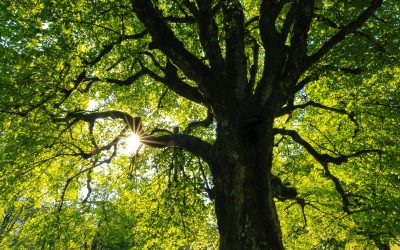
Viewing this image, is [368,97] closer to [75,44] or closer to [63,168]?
[75,44]

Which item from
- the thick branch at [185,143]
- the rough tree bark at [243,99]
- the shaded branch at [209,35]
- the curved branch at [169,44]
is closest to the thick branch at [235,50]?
the rough tree bark at [243,99]

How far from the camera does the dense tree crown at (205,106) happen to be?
299 inches

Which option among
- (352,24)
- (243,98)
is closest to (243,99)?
(243,98)

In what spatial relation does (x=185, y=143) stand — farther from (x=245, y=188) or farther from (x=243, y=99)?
(x=245, y=188)

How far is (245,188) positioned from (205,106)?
11.4 ft

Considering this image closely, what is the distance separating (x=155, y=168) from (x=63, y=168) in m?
4.87

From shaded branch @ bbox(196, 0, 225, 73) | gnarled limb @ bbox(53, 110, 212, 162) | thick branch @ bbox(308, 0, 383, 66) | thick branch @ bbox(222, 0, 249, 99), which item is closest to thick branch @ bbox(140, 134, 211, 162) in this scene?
gnarled limb @ bbox(53, 110, 212, 162)

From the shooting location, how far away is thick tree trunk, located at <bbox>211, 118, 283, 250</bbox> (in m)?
6.42

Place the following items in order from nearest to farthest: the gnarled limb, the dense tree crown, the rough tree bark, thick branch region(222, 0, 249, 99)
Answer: the rough tree bark
the dense tree crown
thick branch region(222, 0, 249, 99)
the gnarled limb

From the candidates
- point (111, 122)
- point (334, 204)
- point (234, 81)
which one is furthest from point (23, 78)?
point (334, 204)

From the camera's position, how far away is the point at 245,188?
22.6 ft

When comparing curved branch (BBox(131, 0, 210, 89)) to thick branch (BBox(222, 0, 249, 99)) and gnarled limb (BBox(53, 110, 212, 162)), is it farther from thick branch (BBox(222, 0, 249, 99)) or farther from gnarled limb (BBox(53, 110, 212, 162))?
gnarled limb (BBox(53, 110, 212, 162))

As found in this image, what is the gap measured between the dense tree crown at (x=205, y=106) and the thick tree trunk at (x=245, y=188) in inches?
1.0

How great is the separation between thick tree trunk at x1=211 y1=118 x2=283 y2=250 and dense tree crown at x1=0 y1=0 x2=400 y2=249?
3 centimetres
